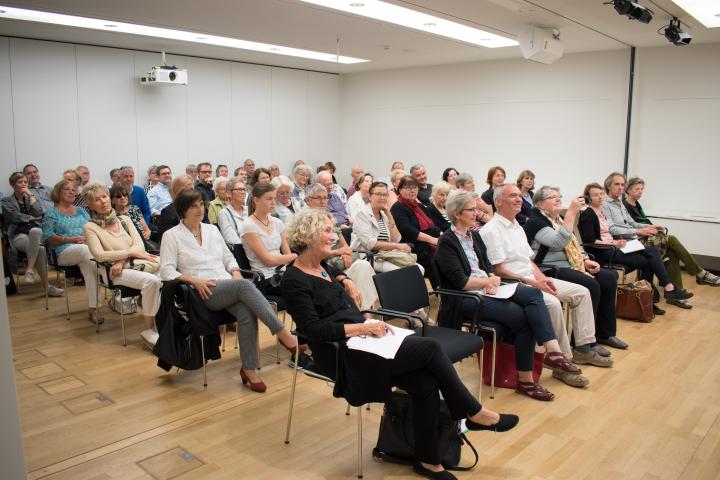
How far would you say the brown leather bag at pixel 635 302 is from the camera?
5980 millimetres

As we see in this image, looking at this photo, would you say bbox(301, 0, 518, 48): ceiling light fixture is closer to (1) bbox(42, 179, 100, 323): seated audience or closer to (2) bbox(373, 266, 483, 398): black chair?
(1) bbox(42, 179, 100, 323): seated audience

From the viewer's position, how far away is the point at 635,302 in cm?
599

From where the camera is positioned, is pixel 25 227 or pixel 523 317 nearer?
pixel 523 317

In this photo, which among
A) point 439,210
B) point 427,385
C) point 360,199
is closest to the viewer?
point 427,385

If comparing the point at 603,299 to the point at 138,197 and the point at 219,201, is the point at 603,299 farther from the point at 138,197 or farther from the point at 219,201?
the point at 138,197

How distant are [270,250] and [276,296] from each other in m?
0.44

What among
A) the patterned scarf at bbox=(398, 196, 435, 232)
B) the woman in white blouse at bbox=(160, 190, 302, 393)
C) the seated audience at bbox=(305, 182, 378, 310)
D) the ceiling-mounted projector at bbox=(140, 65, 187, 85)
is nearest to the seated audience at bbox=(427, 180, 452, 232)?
the patterned scarf at bbox=(398, 196, 435, 232)

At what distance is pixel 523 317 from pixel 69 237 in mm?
4287

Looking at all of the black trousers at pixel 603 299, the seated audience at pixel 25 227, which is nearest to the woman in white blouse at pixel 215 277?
the black trousers at pixel 603 299

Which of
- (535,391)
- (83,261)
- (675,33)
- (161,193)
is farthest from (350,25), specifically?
(535,391)

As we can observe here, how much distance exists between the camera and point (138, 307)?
630 centimetres

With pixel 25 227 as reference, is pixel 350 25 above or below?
above

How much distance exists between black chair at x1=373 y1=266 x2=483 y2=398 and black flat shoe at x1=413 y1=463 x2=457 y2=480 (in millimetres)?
638

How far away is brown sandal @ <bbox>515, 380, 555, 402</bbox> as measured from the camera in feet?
13.4
